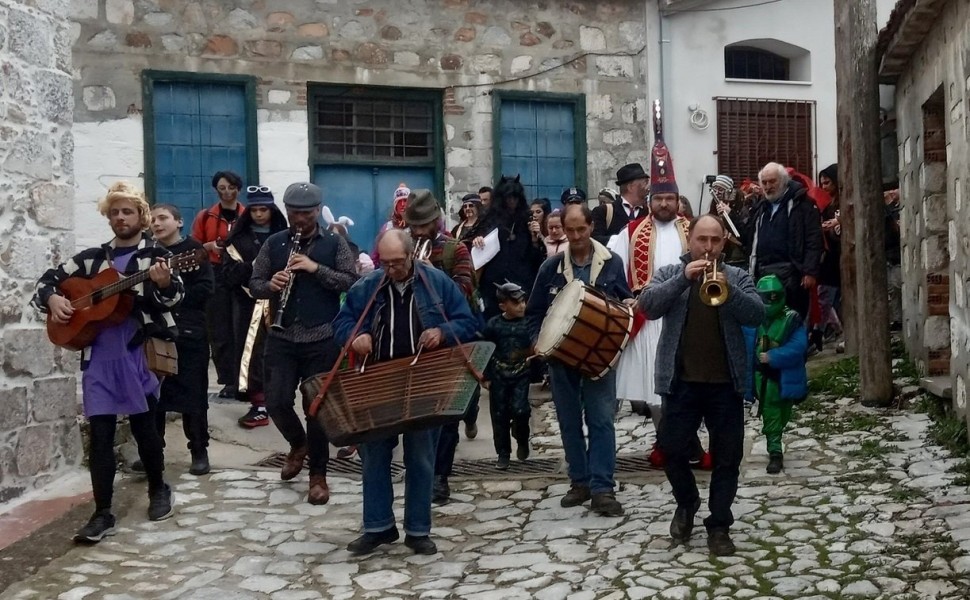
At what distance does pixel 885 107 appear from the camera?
1382 centimetres

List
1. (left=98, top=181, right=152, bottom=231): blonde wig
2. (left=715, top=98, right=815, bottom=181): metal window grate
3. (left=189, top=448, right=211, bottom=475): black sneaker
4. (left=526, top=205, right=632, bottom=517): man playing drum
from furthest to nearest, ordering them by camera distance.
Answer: (left=715, top=98, right=815, bottom=181): metal window grate, (left=189, top=448, right=211, bottom=475): black sneaker, (left=526, top=205, right=632, bottom=517): man playing drum, (left=98, top=181, right=152, bottom=231): blonde wig

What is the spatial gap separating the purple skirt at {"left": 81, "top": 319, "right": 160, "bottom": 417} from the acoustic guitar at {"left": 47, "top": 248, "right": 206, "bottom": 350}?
0.22ft

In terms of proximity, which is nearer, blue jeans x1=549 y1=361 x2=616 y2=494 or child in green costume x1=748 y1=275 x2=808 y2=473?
blue jeans x1=549 y1=361 x2=616 y2=494

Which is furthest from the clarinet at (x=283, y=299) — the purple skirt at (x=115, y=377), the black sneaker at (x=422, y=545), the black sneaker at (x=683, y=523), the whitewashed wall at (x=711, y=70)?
the whitewashed wall at (x=711, y=70)

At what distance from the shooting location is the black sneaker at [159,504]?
7355 mm

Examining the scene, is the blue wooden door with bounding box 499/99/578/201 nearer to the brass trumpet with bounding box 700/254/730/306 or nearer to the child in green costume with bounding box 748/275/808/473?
the child in green costume with bounding box 748/275/808/473

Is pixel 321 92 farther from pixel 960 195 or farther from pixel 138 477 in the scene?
pixel 960 195

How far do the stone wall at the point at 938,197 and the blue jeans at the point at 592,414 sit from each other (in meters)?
2.36

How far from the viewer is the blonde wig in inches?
277

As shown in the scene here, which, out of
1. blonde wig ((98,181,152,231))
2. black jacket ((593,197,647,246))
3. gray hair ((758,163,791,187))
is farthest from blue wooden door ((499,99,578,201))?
blonde wig ((98,181,152,231))

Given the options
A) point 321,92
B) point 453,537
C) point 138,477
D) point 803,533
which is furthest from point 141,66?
point 803,533

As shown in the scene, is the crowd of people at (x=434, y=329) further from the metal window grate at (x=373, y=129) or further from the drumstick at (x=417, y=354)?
the metal window grate at (x=373, y=129)

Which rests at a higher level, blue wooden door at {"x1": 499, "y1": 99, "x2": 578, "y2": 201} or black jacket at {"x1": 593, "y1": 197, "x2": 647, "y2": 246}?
blue wooden door at {"x1": 499, "y1": 99, "x2": 578, "y2": 201}

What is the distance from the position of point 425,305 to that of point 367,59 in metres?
7.91
